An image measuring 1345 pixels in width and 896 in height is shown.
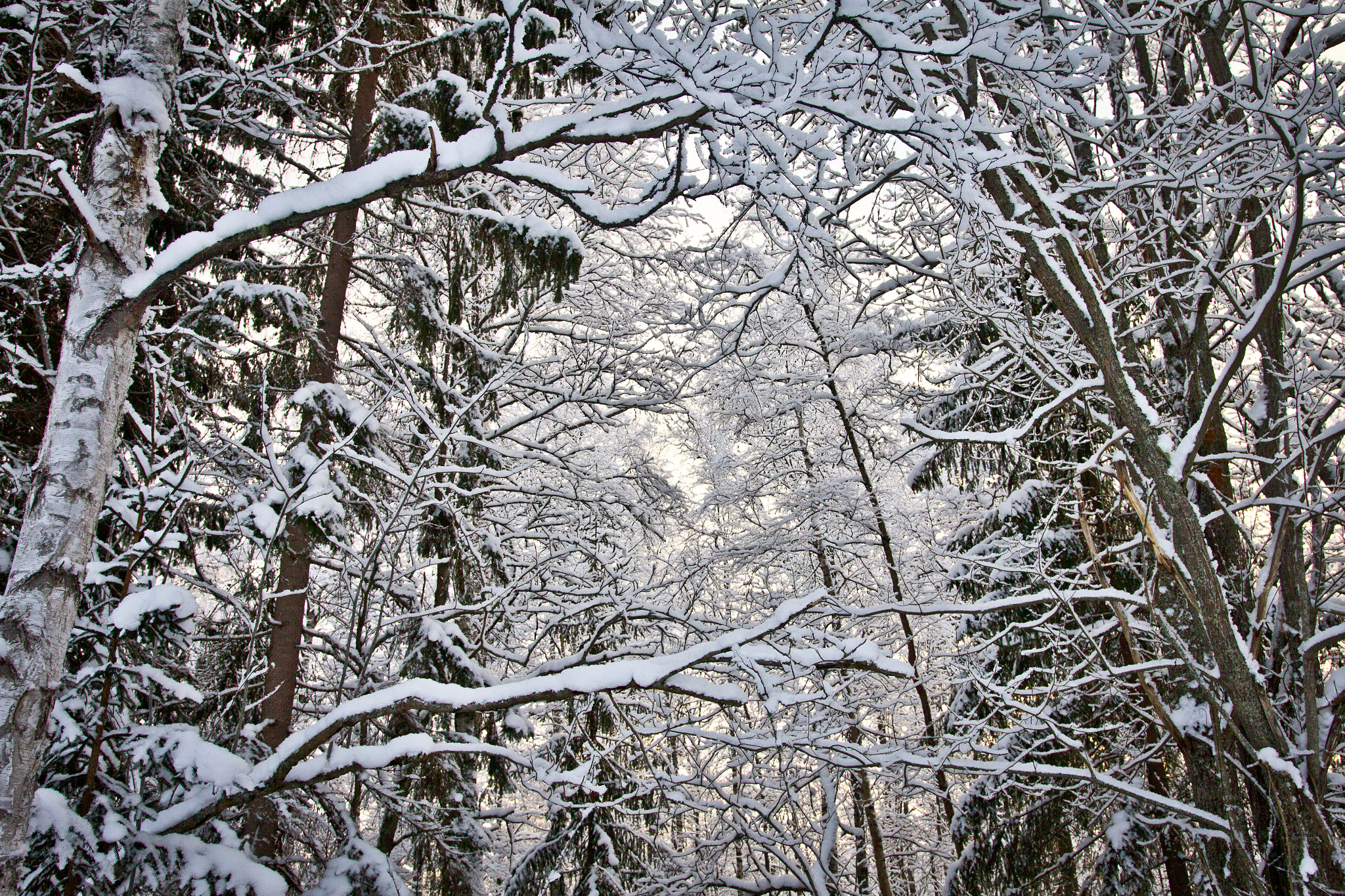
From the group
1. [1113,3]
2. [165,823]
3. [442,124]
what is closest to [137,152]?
[442,124]

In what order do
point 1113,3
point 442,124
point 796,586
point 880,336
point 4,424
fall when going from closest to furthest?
point 442,124
point 1113,3
point 4,424
point 880,336
point 796,586

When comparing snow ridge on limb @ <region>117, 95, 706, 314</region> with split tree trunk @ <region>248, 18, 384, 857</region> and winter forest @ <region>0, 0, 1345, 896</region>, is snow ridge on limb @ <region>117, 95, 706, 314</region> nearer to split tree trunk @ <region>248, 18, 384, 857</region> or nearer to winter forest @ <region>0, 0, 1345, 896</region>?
winter forest @ <region>0, 0, 1345, 896</region>

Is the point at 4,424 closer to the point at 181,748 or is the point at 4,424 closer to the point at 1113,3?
the point at 181,748

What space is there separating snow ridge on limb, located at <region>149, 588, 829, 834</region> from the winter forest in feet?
0.07

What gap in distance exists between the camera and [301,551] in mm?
4062

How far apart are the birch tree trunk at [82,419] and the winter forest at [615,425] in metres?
0.01

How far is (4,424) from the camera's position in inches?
163

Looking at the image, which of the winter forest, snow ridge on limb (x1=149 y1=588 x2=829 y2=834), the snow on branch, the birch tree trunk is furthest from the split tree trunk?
the snow on branch

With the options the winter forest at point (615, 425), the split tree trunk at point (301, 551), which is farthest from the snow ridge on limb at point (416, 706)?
the split tree trunk at point (301, 551)

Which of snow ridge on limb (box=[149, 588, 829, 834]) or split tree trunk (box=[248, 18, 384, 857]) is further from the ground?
split tree trunk (box=[248, 18, 384, 857])

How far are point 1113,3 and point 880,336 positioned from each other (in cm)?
337

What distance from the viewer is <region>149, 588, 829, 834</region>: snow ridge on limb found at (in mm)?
2744

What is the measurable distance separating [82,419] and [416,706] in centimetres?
148

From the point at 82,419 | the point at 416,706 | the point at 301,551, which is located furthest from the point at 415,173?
the point at 301,551
